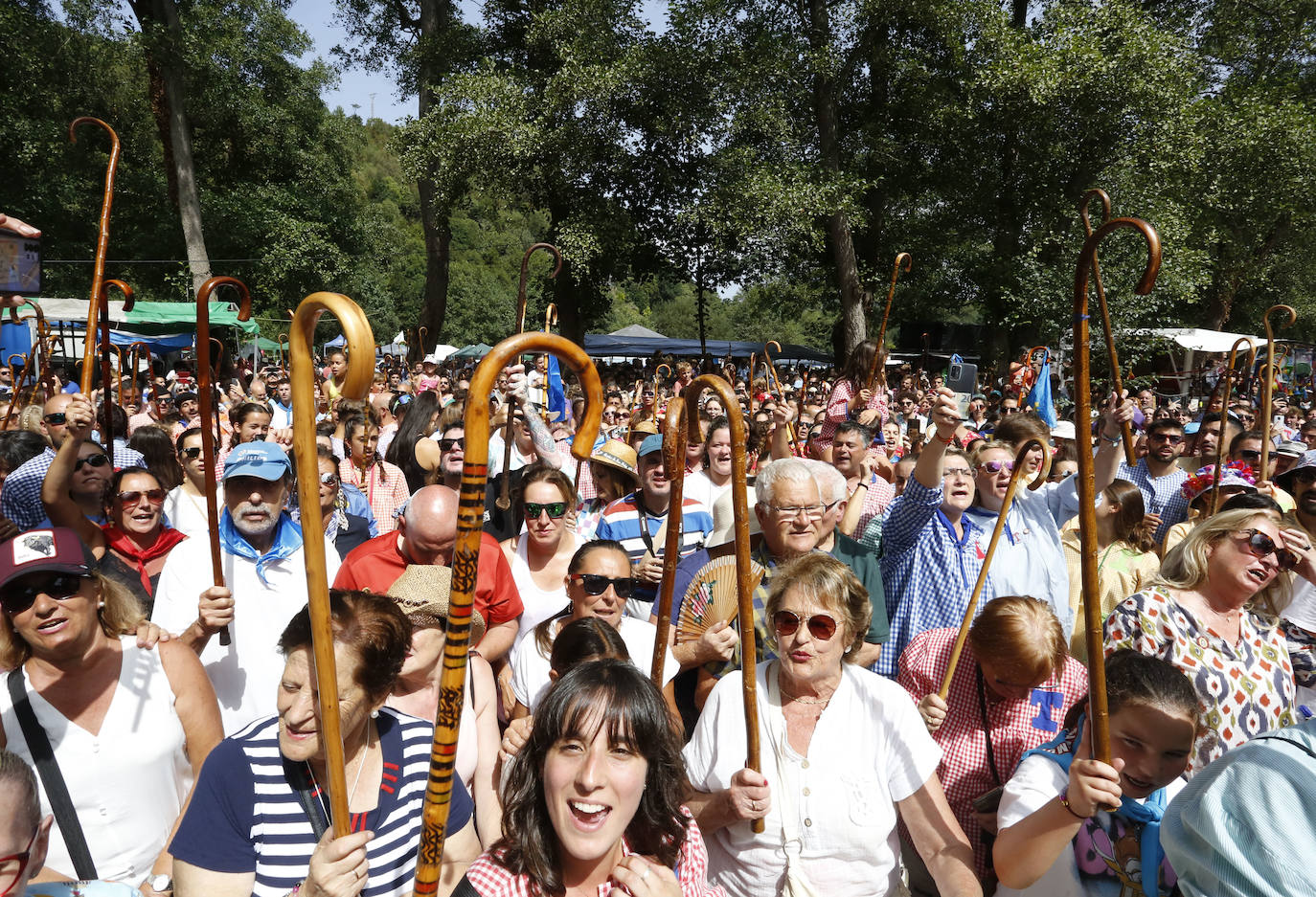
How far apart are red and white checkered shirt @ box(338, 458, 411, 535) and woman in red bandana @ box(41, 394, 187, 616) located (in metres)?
1.47

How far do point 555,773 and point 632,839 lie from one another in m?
0.30

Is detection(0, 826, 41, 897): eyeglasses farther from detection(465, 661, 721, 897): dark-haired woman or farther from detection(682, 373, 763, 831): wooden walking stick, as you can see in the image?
detection(682, 373, 763, 831): wooden walking stick

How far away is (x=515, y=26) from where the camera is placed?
1026 inches

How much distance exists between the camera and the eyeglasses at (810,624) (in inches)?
106

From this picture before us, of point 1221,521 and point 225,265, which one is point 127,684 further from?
point 225,265

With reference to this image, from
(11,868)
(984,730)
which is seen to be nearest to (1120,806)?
(984,730)

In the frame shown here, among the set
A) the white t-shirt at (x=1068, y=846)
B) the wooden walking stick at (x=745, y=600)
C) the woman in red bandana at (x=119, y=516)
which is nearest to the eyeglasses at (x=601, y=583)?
the wooden walking stick at (x=745, y=600)

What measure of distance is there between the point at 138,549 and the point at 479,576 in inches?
72.2

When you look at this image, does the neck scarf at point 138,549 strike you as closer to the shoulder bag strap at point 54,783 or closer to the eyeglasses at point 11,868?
the shoulder bag strap at point 54,783

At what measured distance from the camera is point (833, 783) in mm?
2604

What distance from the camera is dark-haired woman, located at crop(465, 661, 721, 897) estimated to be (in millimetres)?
1946

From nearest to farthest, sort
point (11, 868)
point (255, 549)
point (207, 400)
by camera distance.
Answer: point (11, 868) < point (207, 400) < point (255, 549)

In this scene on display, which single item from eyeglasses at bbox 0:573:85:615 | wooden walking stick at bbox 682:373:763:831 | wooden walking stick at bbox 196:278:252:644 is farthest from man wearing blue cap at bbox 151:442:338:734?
wooden walking stick at bbox 682:373:763:831

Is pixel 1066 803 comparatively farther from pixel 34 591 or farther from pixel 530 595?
pixel 34 591
